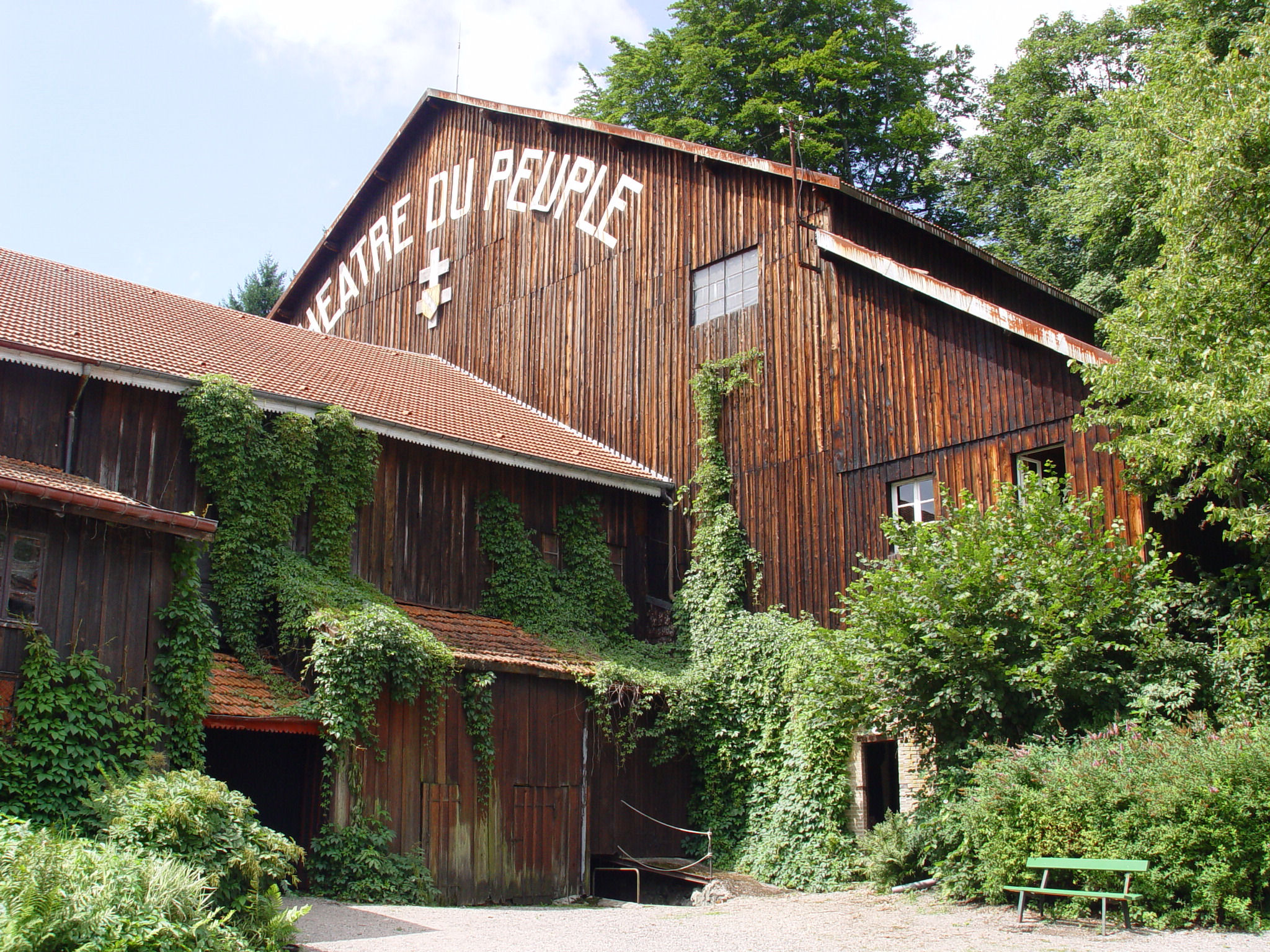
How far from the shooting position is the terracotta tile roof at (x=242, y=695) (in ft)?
46.3

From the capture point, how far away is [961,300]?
656 inches

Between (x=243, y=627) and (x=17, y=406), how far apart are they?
4.03 m

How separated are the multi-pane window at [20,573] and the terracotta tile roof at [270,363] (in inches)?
147

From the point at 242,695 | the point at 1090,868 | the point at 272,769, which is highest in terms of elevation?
the point at 242,695

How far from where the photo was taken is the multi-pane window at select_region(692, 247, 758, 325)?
806 inches

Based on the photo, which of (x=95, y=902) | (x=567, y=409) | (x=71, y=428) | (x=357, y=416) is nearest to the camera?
(x=95, y=902)

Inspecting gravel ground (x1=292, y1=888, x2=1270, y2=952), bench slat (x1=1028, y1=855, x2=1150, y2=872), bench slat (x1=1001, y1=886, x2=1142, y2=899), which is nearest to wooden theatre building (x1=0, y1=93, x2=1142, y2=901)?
gravel ground (x1=292, y1=888, x2=1270, y2=952)

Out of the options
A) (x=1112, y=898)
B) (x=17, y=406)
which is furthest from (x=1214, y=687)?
(x=17, y=406)

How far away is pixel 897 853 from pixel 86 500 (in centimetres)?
1009

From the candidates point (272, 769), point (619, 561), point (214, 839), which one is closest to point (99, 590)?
point (214, 839)

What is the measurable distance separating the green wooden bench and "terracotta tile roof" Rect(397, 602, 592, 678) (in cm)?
736

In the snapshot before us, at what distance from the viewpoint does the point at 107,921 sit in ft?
26.0

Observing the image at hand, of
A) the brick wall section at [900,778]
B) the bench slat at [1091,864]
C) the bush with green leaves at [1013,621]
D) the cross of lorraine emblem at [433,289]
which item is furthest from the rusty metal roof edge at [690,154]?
the bench slat at [1091,864]

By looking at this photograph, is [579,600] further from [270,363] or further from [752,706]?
[270,363]
